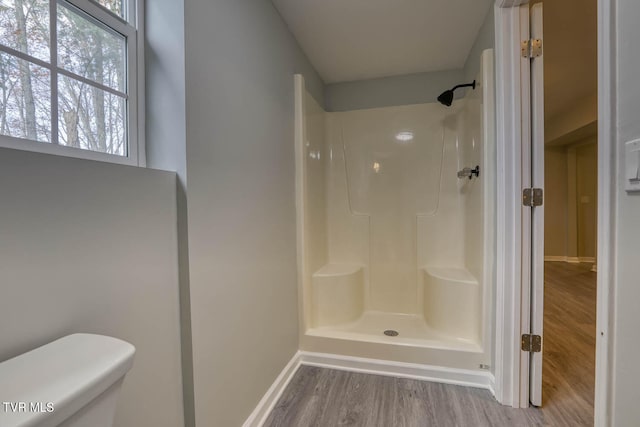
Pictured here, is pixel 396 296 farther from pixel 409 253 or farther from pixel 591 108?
pixel 591 108

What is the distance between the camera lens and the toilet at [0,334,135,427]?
0.41 m

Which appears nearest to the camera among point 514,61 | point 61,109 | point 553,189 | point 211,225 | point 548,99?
point 61,109

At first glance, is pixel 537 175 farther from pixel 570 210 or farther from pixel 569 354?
pixel 570 210

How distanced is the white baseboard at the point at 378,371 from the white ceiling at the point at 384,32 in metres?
2.19

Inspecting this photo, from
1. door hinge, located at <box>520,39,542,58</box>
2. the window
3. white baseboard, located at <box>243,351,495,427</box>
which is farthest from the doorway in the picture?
the window

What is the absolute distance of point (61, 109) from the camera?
29.8 inches

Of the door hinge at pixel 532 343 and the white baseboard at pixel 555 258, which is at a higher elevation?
the door hinge at pixel 532 343

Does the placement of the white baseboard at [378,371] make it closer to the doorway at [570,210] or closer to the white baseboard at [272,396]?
the white baseboard at [272,396]

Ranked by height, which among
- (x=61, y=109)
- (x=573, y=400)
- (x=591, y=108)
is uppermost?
(x=591, y=108)

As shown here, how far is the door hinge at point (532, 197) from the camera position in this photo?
144 centimetres

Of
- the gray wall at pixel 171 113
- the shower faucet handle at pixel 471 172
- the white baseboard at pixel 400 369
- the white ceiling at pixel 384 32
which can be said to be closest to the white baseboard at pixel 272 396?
the white baseboard at pixel 400 369

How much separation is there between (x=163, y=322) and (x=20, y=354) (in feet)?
1.21

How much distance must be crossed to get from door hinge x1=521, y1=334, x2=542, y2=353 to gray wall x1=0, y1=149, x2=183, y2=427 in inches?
65.4

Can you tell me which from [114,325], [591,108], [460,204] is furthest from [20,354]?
[591,108]
